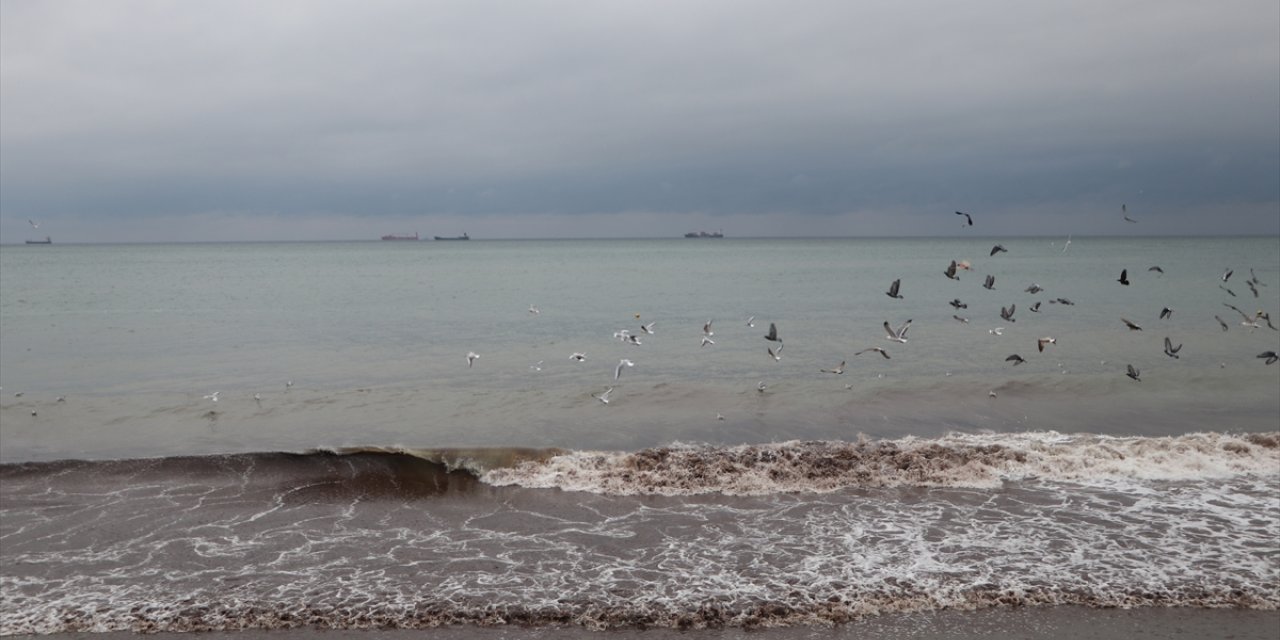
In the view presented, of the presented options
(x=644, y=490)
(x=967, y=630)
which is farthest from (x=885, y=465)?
(x=967, y=630)

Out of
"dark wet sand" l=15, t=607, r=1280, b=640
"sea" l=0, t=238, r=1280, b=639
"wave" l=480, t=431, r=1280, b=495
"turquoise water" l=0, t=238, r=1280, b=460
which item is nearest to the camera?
"dark wet sand" l=15, t=607, r=1280, b=640

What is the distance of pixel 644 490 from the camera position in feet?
43.6

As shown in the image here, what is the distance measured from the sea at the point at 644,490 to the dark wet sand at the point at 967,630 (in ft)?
0.13

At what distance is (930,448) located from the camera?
15.0 metres

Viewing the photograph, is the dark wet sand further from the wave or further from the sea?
the wave

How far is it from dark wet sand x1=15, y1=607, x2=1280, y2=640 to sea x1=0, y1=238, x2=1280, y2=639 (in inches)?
1.6

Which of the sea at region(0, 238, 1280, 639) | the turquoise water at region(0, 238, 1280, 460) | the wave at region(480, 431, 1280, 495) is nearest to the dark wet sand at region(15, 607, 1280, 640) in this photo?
the sea at region(0, 238, 1280, 639)

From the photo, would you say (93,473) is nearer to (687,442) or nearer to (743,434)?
(687,442)

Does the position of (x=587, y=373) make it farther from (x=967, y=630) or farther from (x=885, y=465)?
(x=967, y=630)

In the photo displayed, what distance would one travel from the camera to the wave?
44.3 ft

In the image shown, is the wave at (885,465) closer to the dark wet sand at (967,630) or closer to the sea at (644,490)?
the sea at (644,490)

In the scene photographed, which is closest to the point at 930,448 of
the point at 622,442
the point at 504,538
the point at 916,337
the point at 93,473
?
the point at 622,442

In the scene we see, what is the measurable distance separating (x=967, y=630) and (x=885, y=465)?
583 cm

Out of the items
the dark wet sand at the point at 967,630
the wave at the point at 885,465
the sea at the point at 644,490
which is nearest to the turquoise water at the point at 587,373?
the sea at the point at 644,490
